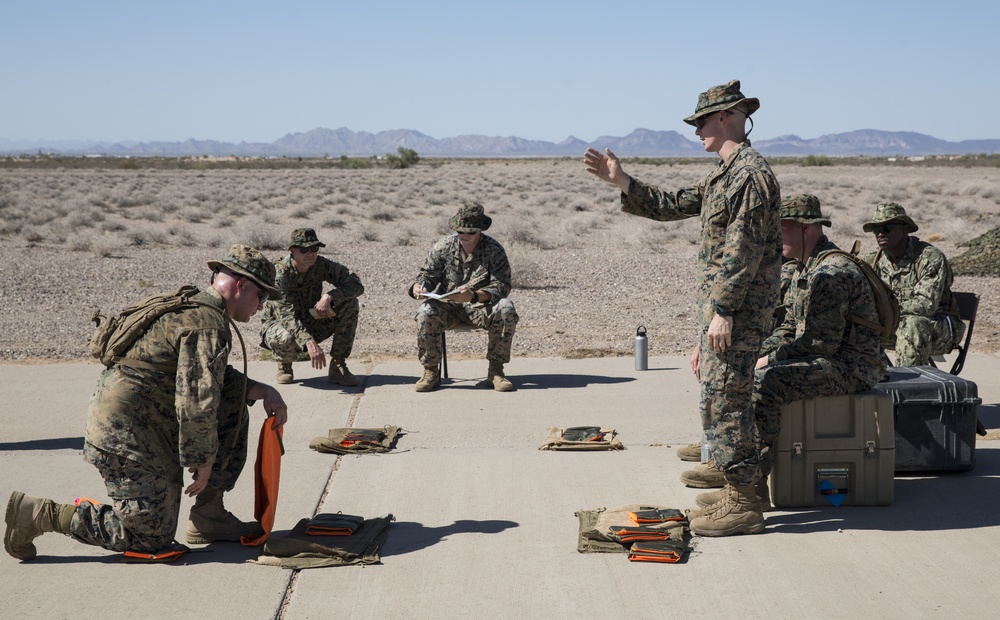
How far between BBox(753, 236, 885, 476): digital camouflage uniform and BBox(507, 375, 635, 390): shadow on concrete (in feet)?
11.2

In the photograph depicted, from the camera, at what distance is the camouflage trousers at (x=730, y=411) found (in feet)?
16.3

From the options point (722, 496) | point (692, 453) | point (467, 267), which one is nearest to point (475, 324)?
point (467, 267)

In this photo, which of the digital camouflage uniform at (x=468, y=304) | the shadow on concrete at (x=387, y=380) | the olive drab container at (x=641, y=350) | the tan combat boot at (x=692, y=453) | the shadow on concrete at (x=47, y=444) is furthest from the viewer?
the olive drab container at (x=641, y=350)

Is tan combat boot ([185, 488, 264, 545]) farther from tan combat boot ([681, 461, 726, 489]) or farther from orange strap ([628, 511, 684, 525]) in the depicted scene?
tan combat boot ([681, 461, 726, 489])

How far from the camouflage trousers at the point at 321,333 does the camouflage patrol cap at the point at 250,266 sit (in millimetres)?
3781

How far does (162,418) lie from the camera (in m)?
4.63

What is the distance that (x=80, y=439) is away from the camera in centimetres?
704

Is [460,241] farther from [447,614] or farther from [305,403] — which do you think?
[447,614]

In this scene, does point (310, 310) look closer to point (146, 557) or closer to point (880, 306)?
point (146, 557)

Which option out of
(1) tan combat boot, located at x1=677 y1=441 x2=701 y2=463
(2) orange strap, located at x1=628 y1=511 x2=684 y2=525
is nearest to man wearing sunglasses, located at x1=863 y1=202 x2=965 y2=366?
(1) tan combat boot, located at x1=677 y1=441 x2=701 y2=463

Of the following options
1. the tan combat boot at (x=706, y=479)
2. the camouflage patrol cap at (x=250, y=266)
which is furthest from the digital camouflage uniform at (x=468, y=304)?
the camouflage patrol cap at (x=250, y=266)

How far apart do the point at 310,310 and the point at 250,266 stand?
4102 millimetres

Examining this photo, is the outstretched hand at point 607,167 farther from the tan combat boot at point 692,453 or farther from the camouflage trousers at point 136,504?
the camouflage trousers at point 136,504

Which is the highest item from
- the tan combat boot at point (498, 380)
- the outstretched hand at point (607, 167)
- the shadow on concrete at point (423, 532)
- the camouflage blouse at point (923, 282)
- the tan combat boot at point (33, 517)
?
the outstretched hand at point (607, 167)
